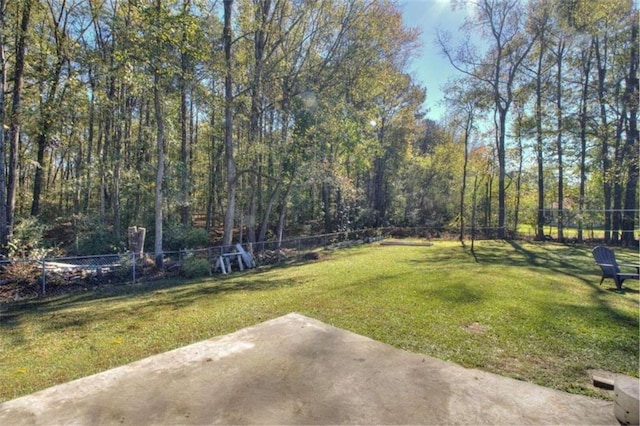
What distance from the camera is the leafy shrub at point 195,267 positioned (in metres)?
10.1

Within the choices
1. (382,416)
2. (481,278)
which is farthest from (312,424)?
(481,278)

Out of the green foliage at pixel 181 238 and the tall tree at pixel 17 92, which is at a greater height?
the tall tree at pixel 17 92

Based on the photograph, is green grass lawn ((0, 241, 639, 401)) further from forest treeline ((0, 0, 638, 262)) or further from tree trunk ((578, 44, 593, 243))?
tree trunk ((578, 44, 593, 243))

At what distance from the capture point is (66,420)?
2.38 m

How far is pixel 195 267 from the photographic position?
10.1 meters

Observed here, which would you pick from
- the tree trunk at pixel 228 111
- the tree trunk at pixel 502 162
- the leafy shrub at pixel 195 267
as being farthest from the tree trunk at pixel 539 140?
the leafy shrub at pixel 195 267

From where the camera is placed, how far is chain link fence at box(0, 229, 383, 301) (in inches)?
301

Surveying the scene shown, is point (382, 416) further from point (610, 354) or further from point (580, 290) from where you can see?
point (580, 290)

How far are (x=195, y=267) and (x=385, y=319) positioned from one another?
691cm

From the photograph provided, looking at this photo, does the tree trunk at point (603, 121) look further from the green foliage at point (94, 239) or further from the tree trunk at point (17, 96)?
the tree trunk at point (17, 96)

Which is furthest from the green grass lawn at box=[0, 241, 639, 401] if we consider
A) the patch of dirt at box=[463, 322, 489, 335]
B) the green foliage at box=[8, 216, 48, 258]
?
the green foliage at box=[8, 216, 48, 258]

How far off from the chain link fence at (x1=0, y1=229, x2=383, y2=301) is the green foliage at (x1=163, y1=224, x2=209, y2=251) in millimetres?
1828

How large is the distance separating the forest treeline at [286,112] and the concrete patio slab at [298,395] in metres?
8.13

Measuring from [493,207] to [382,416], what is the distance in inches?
1174
